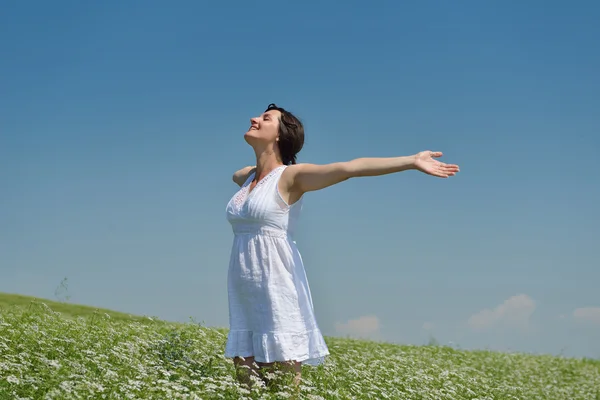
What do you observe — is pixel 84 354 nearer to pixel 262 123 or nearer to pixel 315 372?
→ pixel 315 372

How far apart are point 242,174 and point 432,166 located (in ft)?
7.92

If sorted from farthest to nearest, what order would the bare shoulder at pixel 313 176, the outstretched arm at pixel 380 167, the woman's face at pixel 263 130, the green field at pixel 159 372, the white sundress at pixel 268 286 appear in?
the woman's face at pixel 263 130 < the white sundress at pixel 268 286 < the bare shoulder at pixel 313 176 < the outstretched arm at pixel 380 167 < the green field at pixel 159 372

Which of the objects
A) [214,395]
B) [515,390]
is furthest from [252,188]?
[515,390]

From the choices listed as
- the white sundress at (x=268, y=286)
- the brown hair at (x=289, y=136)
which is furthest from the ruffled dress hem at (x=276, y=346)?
the brown hair at (x=289, y=136)

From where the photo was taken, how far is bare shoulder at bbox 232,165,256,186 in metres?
7.25

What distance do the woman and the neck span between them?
4.6 inches

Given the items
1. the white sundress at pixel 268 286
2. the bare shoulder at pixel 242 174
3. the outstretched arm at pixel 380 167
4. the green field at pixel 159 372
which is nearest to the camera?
the green field at pixel 159 372

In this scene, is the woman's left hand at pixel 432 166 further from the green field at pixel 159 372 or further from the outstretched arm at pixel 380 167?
the green field at pixel 159 372

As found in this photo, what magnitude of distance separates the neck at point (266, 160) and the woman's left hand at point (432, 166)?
1563mm

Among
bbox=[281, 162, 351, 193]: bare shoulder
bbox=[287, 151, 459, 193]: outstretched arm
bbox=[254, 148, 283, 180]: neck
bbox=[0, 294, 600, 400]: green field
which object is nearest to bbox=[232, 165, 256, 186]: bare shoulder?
bbox=[254, 148, 283, 180]: neck

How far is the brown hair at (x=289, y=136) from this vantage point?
261 inches

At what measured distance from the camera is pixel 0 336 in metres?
7.46

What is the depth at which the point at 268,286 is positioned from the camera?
5922 millimetres

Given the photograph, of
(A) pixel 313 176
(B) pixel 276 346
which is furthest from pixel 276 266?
(A) pixel 313 176
